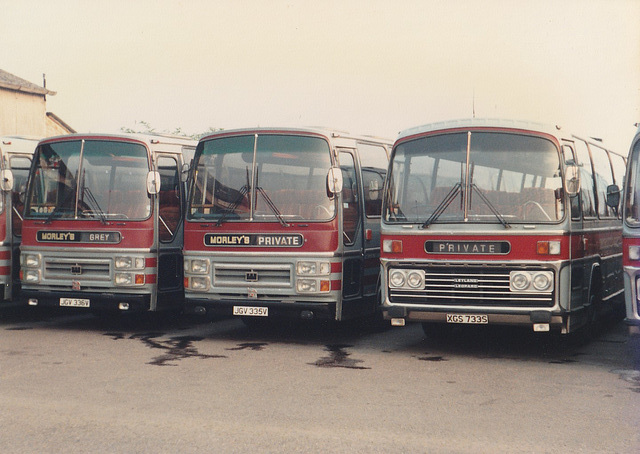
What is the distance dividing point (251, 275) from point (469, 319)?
122 inches

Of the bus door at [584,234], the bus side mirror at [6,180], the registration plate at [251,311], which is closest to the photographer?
the bus door at [584,234]

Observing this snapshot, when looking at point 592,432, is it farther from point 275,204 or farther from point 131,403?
point 275,204

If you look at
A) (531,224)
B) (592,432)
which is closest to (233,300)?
(531,224)

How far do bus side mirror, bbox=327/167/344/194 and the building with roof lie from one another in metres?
26.8

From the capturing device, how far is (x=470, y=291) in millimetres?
10383

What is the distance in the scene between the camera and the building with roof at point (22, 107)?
3581cm

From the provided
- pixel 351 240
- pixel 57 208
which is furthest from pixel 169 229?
pixel 351 240

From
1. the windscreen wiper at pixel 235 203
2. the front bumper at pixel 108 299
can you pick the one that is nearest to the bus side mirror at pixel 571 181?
the windscreen wiper at pixel 235 203

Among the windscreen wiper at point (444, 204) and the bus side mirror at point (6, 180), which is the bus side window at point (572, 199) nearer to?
the windscreen wiper at point (444, 204)

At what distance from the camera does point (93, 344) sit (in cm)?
1173

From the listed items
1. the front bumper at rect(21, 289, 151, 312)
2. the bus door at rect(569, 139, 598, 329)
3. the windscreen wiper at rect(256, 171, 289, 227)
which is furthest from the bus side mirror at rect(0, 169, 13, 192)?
the bus door at rect(569, 139, 598, 329)

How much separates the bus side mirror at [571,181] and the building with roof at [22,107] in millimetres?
29030

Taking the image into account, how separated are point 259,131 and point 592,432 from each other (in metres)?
6.58

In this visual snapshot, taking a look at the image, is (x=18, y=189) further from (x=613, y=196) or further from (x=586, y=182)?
(x=613, y=196)
